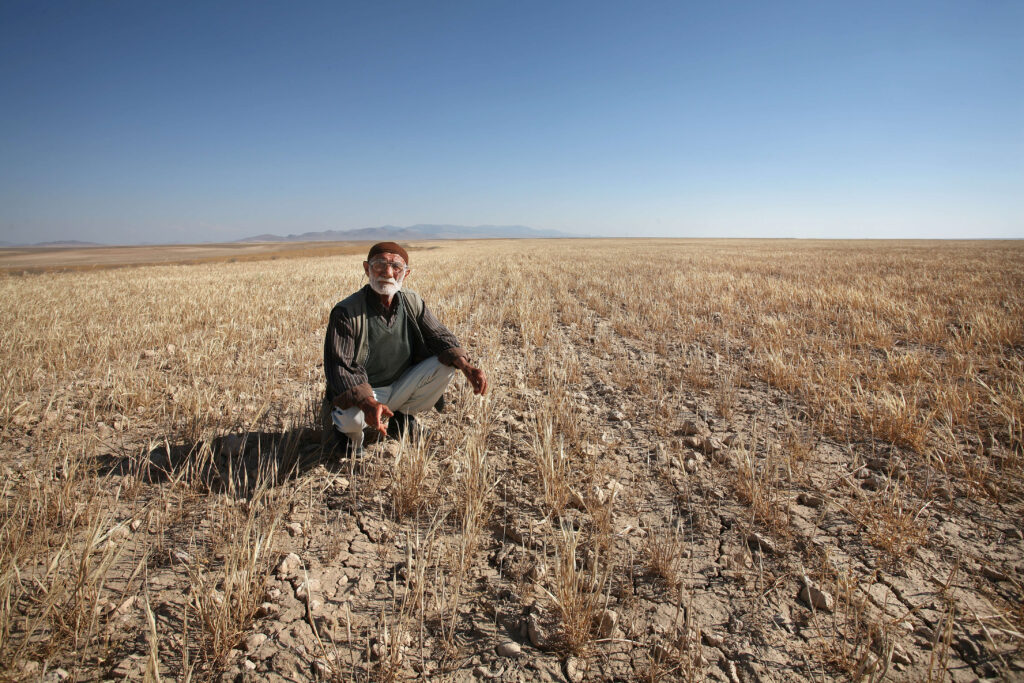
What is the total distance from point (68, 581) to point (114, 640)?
437mm

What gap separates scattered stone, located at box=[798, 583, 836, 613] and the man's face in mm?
3136

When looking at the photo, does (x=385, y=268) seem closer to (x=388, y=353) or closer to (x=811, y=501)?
(x=388, y=353)

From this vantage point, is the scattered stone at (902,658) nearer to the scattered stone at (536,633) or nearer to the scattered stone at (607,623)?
the scattered stone at (607,623)

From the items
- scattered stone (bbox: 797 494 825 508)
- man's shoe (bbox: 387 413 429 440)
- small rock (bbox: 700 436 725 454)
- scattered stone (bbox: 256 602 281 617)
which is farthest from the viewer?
man's shoe (bbox: 387 413 429 440)

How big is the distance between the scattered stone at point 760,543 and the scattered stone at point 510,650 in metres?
1.46

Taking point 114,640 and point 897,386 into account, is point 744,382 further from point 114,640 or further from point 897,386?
point 114,640

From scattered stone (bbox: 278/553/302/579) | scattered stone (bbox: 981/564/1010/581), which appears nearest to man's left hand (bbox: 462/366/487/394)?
scattered stone (bbox: 278/553/302/579)

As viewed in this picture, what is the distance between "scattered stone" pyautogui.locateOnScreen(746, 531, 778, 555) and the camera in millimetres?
2318

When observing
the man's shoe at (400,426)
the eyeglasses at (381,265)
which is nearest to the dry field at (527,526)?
the man's shoe at (400,426)

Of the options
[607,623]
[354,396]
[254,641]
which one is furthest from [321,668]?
[354,396]

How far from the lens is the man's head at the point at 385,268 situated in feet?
10.8

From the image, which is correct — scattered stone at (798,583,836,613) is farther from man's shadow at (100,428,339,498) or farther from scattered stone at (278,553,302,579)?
man's shadow at (100,428,339,498)

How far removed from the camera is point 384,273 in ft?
10.8

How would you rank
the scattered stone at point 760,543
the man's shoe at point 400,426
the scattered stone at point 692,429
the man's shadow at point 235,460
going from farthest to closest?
the scattered stone at point 692,429, the man's shoe at point 400,426, the man's shadow at point 235,460, the scattered stone at point 760,543
